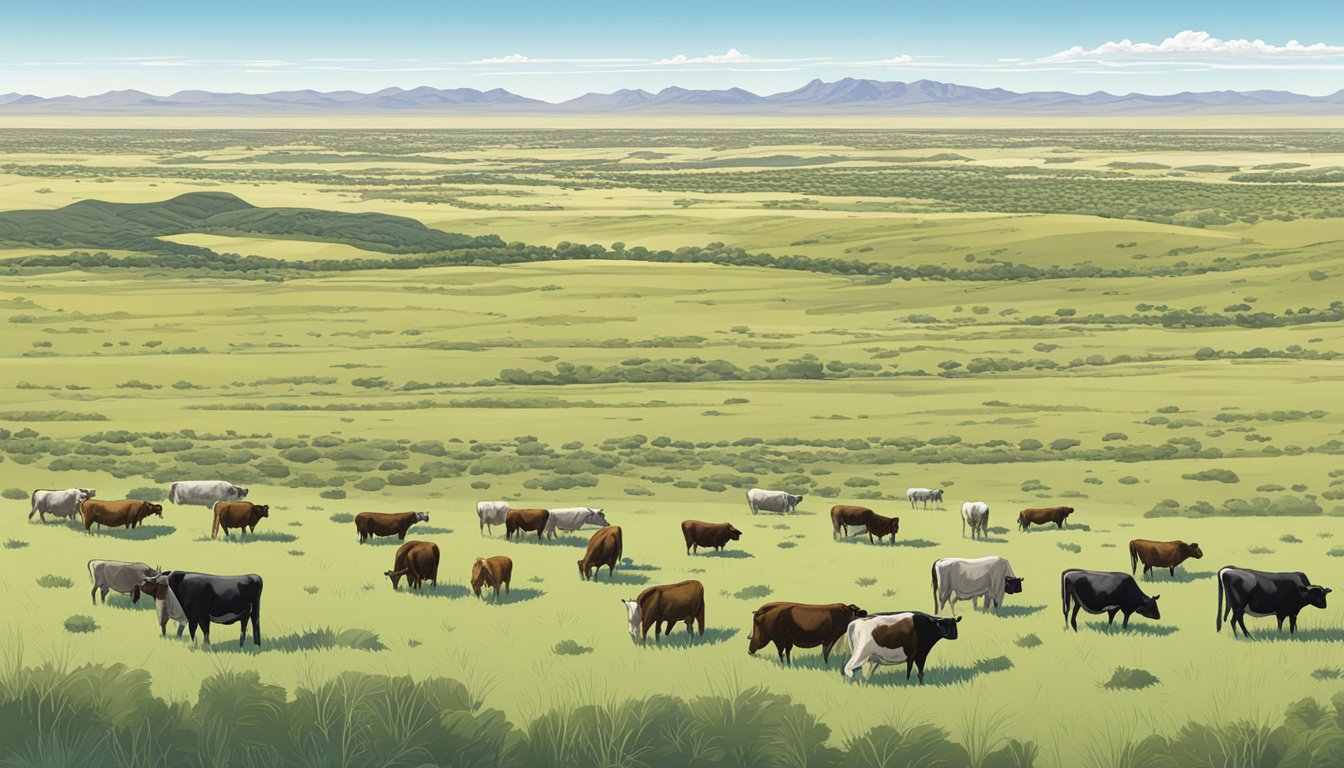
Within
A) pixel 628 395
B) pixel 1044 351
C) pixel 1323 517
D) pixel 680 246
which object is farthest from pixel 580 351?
pixel 680 246

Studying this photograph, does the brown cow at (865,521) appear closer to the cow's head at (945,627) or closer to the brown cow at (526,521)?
the brown cow at (526,521)

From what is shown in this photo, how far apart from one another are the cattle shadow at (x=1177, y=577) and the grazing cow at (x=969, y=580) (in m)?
4.19

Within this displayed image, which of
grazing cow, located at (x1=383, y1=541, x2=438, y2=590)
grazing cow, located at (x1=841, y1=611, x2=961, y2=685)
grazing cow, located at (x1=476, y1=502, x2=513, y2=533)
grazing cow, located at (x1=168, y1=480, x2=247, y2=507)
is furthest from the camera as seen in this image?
grazing cow, located at (x1=168, y1=480, x2=247, y2=507)

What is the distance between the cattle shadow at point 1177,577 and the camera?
→ 23.7m

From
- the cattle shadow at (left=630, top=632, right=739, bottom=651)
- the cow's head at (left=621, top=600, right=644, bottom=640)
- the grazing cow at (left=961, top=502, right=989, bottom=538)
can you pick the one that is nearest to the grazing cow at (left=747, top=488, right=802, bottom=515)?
the grazing cow at (left=961, top=502, right=989, bottom=538)

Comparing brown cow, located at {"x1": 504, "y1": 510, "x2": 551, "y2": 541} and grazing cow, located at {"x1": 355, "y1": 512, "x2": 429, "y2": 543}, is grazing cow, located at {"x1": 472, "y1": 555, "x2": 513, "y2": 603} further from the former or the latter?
brown cow, located at {"x1": 504, "y1": 510, "x2": 551, "y2": 541}

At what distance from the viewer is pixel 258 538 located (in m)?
27.1

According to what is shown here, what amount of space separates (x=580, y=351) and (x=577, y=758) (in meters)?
65.6

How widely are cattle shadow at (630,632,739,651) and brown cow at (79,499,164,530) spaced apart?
461 inches

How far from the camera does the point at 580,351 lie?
79812 mm

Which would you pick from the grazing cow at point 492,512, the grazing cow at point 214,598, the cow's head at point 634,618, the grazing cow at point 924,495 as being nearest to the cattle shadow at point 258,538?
the grazing cow at point 492,512

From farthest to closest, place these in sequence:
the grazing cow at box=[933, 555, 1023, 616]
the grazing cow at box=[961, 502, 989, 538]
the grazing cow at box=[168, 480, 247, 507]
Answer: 1. the grazing cow at box=[168, 480, 247, 507]
2. the grazing cow at box=[961, 502, 989, 538]
3. the grazing cow at box=[933, 555, 1023, 616]

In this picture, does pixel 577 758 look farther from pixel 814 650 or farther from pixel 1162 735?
pixel 1162 735

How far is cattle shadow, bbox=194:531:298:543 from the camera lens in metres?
26.8
